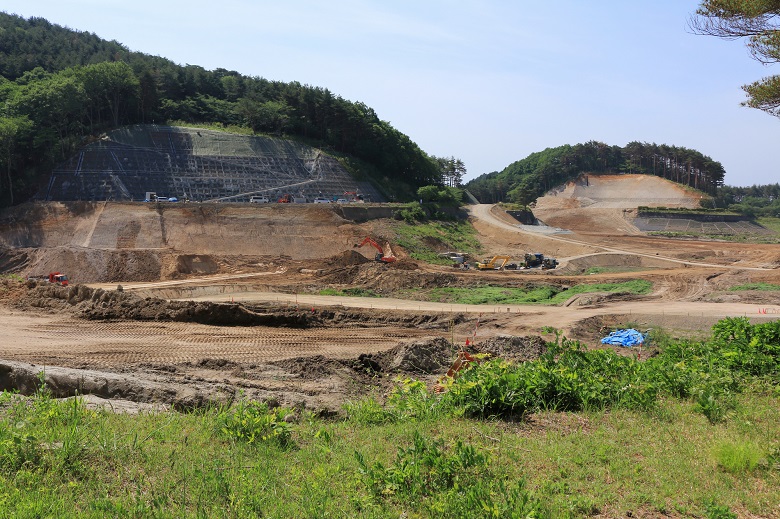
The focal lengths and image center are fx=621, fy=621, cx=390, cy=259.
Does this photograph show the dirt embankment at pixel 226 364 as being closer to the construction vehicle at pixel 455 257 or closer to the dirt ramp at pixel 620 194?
the construction vehicle at pixel 455 257

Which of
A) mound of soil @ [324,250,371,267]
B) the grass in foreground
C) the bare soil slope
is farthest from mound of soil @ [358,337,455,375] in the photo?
the bare soil slope

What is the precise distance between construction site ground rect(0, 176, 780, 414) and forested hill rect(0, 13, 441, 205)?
8541 millimetres

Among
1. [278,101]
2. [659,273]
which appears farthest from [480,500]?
[278,101]

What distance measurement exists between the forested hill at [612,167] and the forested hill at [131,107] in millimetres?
34366

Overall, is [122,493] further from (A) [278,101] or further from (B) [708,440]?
(A) [278,101]

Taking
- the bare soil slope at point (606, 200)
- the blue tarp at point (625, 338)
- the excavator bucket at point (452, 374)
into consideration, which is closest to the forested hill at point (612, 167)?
the bare soil slope at point (606, 200)

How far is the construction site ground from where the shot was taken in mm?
16016

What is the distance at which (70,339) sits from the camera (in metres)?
21.0

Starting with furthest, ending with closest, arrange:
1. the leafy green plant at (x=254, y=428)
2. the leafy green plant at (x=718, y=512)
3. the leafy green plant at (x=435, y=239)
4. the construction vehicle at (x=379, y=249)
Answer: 1. the leafy green plant at (x=435, y=239)
2. the construction vehicle at (x=379, y=249)
3. the leafy green plant at (x=254, y=428)
4. the leafy green plant at (x=718, y=512)

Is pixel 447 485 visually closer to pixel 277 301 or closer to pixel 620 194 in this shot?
pixel 277 301

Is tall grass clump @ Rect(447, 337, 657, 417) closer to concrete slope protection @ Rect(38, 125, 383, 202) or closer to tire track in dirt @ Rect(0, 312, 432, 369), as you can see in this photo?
tire track in dirt @ Rect(0, 312, 432, 369)

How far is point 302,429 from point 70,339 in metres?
16.0

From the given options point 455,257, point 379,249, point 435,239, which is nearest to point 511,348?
point 379,249

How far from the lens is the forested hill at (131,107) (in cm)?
5359
